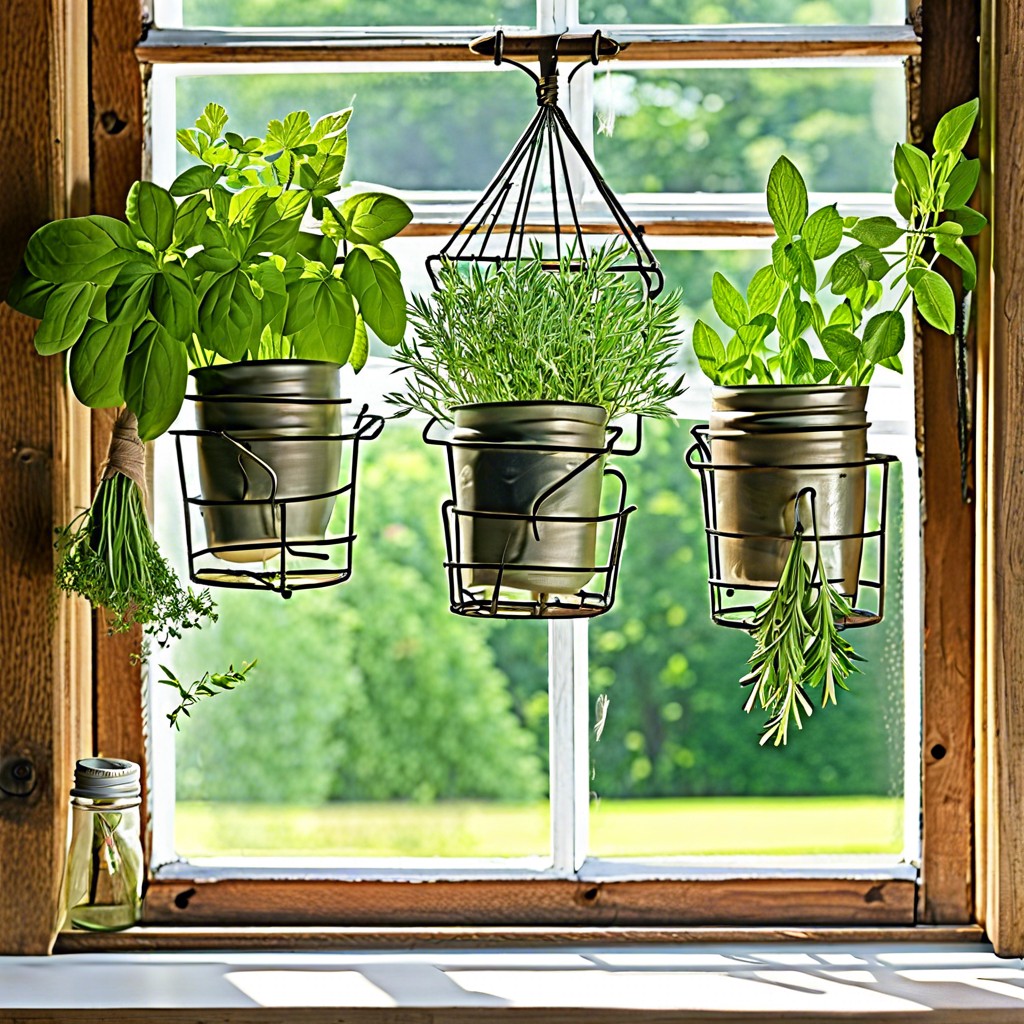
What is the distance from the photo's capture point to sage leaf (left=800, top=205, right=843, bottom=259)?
105cm

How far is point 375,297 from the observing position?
3.43ft

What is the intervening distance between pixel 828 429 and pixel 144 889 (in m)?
0.86

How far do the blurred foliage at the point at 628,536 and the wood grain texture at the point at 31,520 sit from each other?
151 millimetres

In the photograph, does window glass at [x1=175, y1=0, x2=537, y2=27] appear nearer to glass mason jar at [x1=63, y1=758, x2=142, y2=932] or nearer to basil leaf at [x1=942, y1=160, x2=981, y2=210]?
basil leaf at [x1=942, y1=160, x2=981, y2=210]

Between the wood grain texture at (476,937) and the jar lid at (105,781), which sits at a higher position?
the jar lid at (105,781)

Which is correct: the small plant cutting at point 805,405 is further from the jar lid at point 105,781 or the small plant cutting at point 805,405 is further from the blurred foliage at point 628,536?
the jar lid at point 105,781

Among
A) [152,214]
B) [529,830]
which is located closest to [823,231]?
[152,214]

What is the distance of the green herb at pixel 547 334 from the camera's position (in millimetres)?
958

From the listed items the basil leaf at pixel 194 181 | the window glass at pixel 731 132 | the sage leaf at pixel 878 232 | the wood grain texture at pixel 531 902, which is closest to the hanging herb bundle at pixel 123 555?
the basil leaf at pixel 194 181

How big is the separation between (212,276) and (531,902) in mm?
727

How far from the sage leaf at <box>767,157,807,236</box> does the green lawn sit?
→ 0.63 m

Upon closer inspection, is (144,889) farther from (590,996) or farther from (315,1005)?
(590,996)

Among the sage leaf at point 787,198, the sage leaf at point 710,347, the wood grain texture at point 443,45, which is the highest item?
the wood grain texture at point 443,45

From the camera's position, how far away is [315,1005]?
3.44 feet
